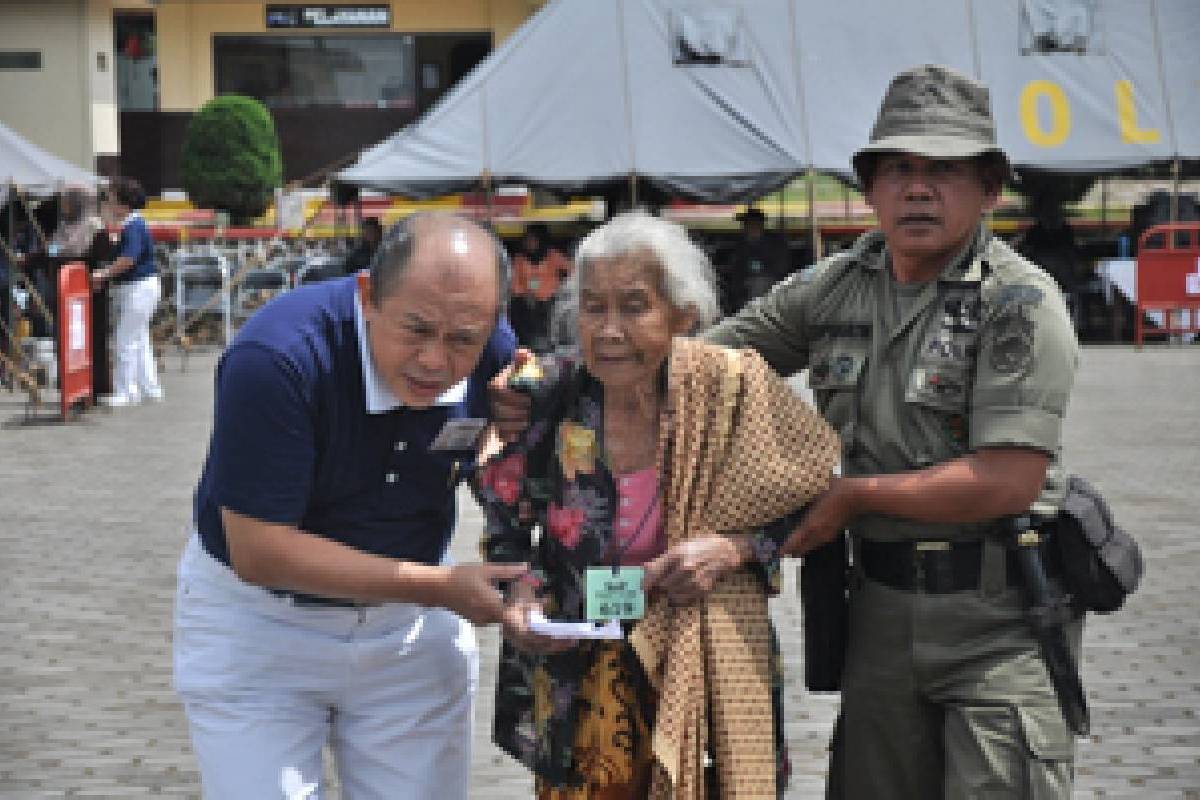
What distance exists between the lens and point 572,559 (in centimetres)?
329

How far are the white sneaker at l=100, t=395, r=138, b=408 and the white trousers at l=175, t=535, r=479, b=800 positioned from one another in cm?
1350

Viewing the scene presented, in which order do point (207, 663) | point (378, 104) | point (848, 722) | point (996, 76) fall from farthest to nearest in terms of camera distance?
point (378, 104) < point (996, 76) < point (848, 722) < point (207, 663)

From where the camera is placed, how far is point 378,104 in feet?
133


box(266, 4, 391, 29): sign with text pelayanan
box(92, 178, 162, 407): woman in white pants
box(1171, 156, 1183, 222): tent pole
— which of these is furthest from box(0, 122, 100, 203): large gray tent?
box(266, 4, 391, 29): sign with text pelayanan

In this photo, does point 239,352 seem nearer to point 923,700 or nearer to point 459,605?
point 459,605

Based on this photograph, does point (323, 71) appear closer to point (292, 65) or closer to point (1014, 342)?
point (292, 65)

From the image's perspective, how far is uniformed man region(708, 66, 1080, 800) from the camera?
3289mm

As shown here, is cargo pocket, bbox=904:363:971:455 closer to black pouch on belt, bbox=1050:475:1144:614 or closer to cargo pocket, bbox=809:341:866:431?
cargo pocket, bbox=809:341:866:431

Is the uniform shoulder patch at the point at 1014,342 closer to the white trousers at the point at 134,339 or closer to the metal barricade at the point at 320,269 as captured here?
the white trousers at the point at 134,339

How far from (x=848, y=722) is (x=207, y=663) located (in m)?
1.25

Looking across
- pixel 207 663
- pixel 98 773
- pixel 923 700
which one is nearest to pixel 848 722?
pixel 923 700

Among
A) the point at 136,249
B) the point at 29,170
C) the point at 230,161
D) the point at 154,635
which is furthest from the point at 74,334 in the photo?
the point at 230,161

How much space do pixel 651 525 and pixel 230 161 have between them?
31554mm

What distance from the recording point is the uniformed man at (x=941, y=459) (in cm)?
329
